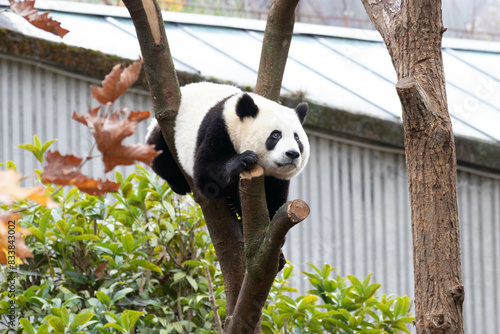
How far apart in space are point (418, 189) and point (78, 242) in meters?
1.88

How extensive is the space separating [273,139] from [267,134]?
0.11ft

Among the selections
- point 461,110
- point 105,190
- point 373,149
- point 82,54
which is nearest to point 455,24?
point 461,110

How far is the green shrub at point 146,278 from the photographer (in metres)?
3.14

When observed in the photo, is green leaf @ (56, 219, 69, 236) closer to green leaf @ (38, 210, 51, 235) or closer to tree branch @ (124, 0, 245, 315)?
green leaf @ (38, 210, 51, 235)

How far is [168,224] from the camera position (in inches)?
131

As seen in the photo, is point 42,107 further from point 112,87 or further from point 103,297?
point 112,87

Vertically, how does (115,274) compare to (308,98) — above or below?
below

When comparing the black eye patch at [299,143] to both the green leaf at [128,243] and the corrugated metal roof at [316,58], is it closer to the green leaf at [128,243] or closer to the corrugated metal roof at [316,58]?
the green leaf at [128,243]

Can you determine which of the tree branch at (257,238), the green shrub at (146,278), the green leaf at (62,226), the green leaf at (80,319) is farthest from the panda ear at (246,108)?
the green leaf at (62,226)

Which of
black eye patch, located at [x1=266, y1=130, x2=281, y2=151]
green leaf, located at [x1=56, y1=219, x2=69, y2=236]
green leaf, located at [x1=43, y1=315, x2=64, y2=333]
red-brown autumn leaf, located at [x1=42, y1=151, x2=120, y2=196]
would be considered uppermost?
black eye patch, located at [x1=266, y1=130, x2=281, y2=151]

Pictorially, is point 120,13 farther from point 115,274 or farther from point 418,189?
point 418,189

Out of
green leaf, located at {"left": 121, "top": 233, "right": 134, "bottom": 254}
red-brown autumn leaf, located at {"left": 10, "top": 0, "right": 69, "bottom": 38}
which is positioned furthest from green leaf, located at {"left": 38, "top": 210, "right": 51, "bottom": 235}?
red-brown autumn leaf, located at {"left": 10, "top": 0, "right": 69, "bottom": 38}

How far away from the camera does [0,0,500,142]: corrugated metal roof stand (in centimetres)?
524

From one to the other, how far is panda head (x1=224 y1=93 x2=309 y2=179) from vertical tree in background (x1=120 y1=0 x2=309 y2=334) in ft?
0.83
